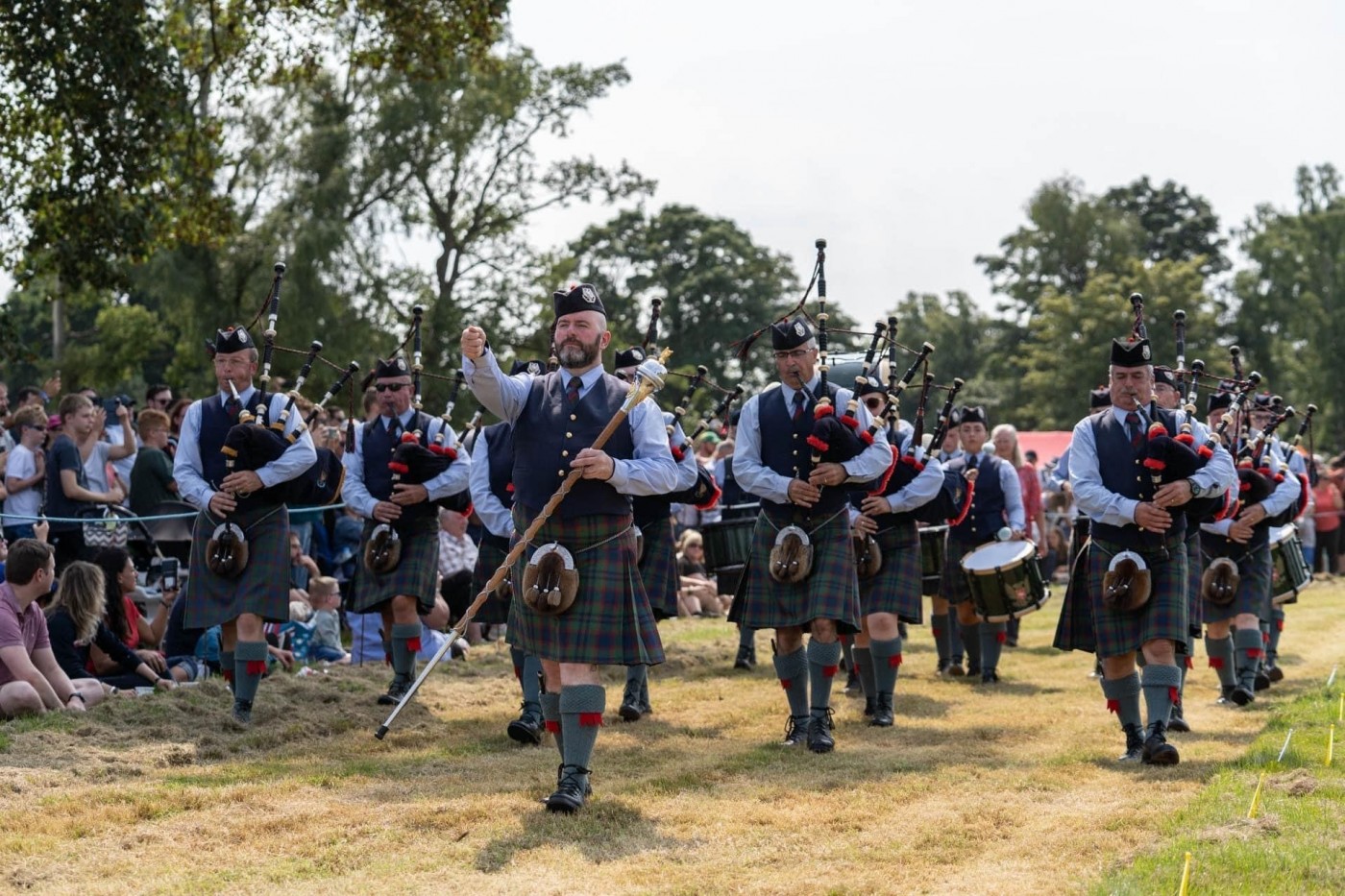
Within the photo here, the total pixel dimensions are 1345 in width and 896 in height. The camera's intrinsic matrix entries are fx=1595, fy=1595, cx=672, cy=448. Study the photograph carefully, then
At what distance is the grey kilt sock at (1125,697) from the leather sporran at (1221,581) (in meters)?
2.09

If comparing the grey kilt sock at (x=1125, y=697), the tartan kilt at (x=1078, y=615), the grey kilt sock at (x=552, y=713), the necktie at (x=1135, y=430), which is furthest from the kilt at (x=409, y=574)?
the necktie at (x=1135, y=430)

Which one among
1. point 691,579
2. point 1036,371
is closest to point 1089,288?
point 1036,371

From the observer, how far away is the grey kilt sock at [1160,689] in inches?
245

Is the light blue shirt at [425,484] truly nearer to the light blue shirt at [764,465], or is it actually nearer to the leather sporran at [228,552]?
the leather sporran at [228,552]

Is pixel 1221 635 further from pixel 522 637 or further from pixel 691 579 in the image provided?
pixel 691 579

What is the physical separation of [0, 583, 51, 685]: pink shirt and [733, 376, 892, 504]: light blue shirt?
3120 mm

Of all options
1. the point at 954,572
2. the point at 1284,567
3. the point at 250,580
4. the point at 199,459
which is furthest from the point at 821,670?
the point at 1284,567

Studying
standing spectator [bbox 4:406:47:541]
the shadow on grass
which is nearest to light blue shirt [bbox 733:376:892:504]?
the shadow on grass

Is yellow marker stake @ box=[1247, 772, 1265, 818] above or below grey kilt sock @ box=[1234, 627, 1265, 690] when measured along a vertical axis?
below

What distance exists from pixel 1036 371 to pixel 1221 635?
34.2 m

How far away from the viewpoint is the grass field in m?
4.28

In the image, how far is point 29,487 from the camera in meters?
8.77

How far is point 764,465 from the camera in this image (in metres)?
6.75

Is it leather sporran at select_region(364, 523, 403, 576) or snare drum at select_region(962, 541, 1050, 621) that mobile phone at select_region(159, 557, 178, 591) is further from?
snare drum at select_region(962, 541, 1050, 621)
